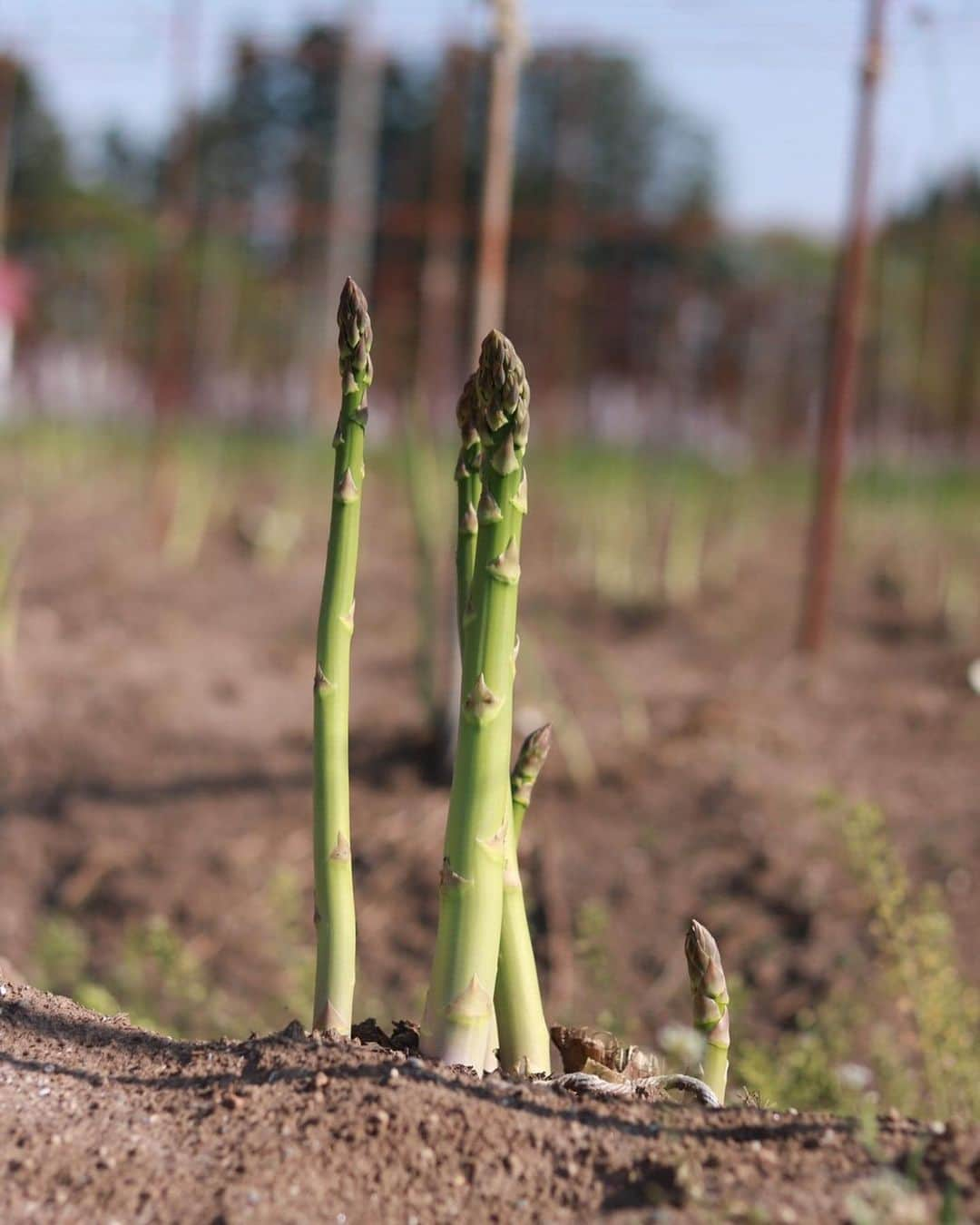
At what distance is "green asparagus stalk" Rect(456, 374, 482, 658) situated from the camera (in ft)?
4.62

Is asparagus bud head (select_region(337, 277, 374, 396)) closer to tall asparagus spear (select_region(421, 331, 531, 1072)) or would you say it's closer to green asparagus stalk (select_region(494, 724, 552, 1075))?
tall asparagus spear (select_region(421, 331, 531, 1072))

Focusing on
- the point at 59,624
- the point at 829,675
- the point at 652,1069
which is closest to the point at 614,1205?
the point at 652,1069

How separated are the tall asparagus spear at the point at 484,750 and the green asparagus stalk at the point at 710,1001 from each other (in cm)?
20

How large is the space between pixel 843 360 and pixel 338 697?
11.8ft

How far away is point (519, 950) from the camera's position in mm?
1399

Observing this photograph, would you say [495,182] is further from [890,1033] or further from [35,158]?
[35,158]

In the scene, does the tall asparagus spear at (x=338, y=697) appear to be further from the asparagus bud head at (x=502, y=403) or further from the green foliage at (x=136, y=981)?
the green foliage at (x=136, y=981)

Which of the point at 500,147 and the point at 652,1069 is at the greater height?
the point at 500,147

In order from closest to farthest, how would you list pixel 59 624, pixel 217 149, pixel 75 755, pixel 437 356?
pixel 75 755, pixel 59 624, pixel 437 356, pixel 217 149

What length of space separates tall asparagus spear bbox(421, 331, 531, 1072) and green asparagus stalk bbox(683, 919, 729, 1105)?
0.20 metres

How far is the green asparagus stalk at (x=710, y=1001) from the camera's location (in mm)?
1337

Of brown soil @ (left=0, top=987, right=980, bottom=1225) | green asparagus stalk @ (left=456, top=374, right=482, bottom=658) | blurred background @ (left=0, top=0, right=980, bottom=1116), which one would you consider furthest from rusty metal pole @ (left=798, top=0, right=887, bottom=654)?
brown soil @ (left=0, top=987, right=980, bottom=1225)

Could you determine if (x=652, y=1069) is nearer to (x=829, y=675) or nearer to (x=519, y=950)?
(x=519, y=950)

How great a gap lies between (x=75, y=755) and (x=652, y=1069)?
2.68 m
